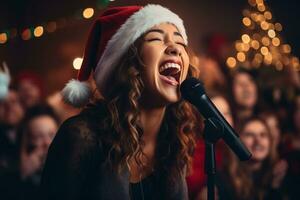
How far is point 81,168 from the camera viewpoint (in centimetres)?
162

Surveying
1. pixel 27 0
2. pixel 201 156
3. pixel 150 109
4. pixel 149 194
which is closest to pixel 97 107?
pixel 150 109

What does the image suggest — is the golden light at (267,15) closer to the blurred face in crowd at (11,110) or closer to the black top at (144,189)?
the blurred face in crowd at (11,110)

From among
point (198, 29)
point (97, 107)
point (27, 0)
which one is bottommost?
point (198, 29)

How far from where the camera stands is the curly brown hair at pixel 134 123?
1676 mm

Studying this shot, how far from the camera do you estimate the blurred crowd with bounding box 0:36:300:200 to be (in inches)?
109

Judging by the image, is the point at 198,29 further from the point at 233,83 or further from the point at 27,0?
the point at 27,0

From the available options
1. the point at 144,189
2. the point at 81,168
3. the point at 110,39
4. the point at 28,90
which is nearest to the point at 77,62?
the point at 28,90

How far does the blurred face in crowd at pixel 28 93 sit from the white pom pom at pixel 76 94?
67.8 inches

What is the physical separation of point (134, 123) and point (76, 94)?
0.23 metres

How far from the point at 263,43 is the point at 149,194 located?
3324mm

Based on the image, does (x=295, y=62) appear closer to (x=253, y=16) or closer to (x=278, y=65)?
(x=278, y=65)

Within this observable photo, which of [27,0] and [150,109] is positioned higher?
[150,109]

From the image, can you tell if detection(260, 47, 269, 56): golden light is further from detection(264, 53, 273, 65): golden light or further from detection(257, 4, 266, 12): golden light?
detection(257, 4, 266, 12): golden light

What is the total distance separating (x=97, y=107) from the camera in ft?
5.86
